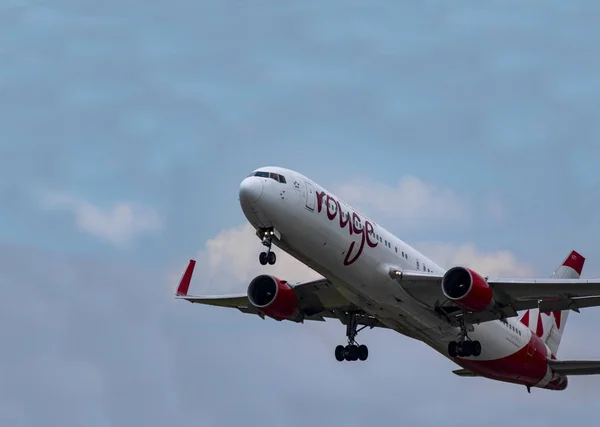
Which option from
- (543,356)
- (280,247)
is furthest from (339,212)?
(543,356)

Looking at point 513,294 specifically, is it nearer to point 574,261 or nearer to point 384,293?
point 384,293

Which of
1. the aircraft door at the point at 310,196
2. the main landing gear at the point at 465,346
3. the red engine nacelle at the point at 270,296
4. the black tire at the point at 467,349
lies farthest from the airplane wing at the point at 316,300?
the aircraft door at the point at 310,196

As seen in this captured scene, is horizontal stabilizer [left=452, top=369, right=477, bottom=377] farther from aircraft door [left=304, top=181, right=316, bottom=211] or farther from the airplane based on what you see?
aircraft door [left=304, top=181, right=316, bottom=211]

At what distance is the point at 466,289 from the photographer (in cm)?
4953

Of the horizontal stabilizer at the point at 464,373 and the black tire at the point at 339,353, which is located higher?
the horizontal stabilizer at the point at 464,373

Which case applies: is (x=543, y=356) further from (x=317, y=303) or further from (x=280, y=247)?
(x=280, y=247)

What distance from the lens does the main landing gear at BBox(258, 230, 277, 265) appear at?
4628 centimetres

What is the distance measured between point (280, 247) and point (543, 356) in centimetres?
1902

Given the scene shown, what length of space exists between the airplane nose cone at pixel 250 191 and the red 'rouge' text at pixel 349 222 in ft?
9.00

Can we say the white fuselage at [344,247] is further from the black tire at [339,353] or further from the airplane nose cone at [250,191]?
the black tire at [339,353]

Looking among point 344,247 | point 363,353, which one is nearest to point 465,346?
point 363,353

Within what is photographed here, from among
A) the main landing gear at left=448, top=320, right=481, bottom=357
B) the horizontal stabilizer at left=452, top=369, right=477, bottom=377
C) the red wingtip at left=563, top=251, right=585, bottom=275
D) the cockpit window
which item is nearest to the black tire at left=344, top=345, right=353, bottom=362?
the main landing gear at left=448, top=320, right=481, bottom=357

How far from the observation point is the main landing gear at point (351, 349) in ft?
181

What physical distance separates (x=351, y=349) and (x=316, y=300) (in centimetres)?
279
